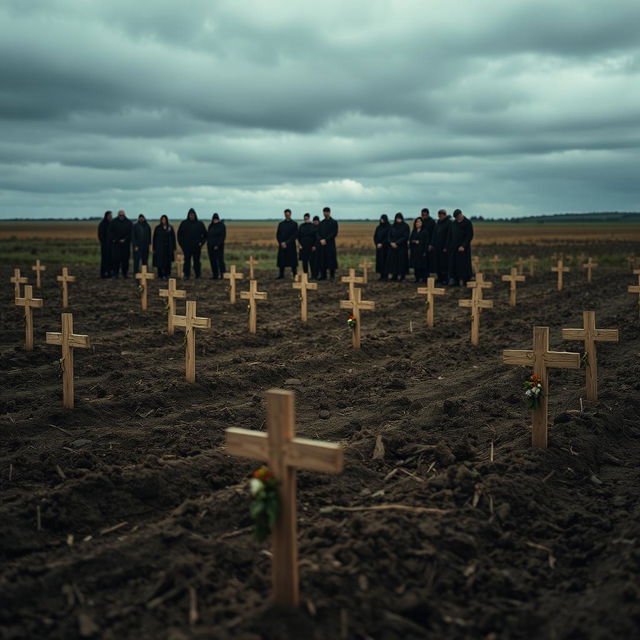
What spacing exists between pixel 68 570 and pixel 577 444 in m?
4.18

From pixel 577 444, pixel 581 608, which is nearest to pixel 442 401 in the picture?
pixel 577 444

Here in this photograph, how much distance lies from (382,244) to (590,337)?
54.5ft

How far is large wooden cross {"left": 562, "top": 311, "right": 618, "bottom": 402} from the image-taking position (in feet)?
23.5

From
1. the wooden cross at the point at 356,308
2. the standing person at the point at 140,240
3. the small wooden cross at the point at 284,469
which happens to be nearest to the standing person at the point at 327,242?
the standing person at the point at 140,240

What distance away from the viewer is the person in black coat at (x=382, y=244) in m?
23.6

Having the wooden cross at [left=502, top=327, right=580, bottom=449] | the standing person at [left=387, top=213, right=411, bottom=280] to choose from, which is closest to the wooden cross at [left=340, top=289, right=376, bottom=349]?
the wooden cross at [left=502, top=327, right=580, bottom=449]

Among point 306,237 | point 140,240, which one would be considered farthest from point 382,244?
point 140,240

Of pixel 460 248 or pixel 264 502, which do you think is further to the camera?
pixel 460 248

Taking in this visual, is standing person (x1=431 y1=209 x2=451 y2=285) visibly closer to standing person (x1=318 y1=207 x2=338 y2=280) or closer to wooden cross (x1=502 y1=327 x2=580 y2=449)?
standing person (x1=318 y1=207 x2=338 y2=280)

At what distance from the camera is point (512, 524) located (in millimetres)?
4930

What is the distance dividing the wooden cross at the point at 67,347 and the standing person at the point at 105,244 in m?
15.8

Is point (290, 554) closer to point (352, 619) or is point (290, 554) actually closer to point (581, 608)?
point (352, 619)

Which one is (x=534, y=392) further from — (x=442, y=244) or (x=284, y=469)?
(x=442, y=244)

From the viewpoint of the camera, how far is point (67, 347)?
7770 mm
